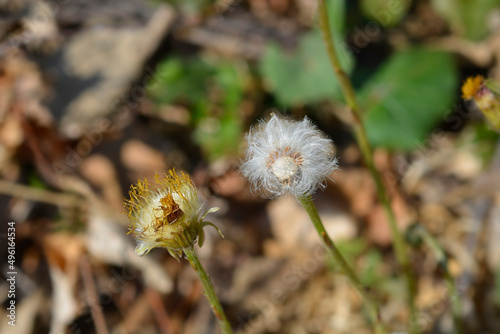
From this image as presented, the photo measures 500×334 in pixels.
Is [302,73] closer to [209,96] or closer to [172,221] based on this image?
[209,96]

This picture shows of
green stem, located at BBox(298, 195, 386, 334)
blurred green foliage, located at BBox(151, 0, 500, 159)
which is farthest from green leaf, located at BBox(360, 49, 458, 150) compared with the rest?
green stem, located at BBox(298, 195, 386, 334)

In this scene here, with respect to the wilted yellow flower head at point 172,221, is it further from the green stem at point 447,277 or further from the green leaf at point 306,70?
the green leaf at point 306,70

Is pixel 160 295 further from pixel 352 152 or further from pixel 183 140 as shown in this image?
pixel 352 152

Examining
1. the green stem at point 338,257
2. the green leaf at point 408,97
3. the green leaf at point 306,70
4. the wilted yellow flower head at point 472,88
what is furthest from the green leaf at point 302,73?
the green stem at point 338,257

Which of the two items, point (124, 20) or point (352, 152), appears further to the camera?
point (124, 20)

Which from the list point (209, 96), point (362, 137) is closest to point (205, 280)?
point (362, 137)

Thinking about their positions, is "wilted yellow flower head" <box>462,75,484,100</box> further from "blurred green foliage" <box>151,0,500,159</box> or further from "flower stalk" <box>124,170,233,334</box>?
"blurred green foliage" <box>151,0,500,159</box>

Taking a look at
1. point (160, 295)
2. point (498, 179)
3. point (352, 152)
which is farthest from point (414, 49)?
point (160, 295)
